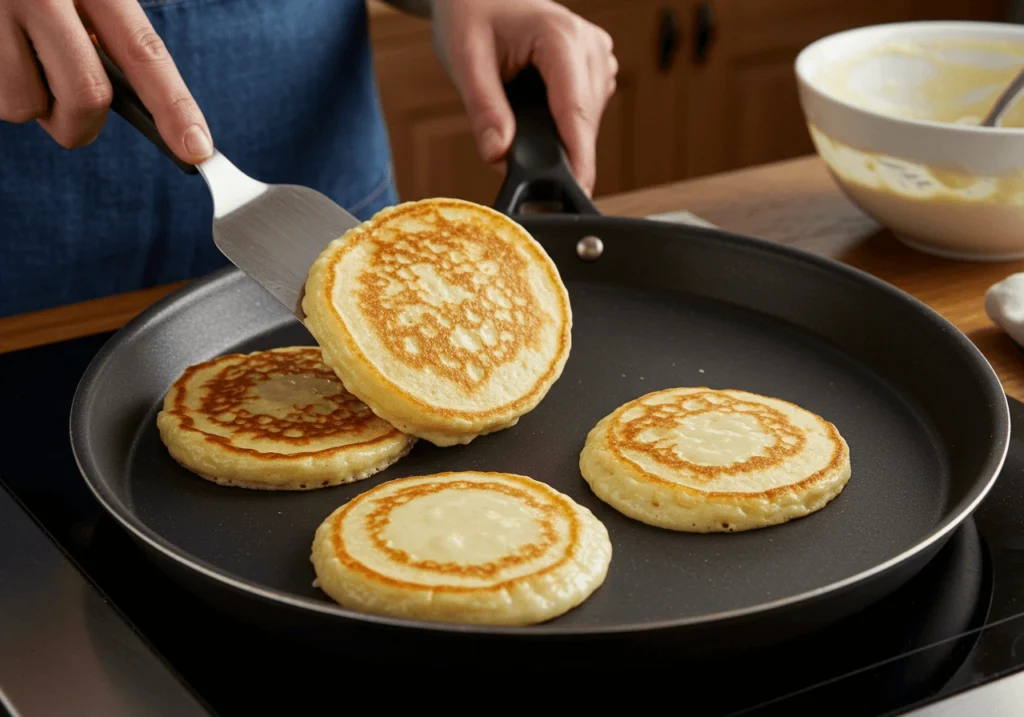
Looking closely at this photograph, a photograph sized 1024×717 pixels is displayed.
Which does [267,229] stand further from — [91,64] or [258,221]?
[91,64]

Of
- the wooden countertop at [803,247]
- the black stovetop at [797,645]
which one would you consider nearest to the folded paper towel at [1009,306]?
the wooden countertop at [803,247]

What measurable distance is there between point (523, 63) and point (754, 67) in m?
2.22

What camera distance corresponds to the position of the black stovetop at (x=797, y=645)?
0.83 metres

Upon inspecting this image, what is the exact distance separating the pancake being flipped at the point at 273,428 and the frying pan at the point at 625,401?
0.02 meters

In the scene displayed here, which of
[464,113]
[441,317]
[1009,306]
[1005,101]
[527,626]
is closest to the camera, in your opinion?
[527,626]

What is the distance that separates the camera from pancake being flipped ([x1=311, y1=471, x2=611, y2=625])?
Answer: 2.86ft

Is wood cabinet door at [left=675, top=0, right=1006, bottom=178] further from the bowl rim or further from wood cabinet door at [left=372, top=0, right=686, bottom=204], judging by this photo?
the bowl rim

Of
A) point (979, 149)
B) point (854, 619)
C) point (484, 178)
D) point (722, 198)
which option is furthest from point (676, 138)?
point (854, 619)

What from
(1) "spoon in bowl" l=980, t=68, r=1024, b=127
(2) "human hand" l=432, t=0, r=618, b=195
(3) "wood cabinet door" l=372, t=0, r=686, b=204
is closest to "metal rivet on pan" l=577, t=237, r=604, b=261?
(2) "human hand" l=432, t=0, r=618, b=195

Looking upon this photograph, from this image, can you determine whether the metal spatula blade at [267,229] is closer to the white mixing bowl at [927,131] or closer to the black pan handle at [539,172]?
the black pan handle at [539,172]

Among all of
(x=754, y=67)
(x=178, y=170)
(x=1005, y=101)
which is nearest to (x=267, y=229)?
(x=178, y=170)

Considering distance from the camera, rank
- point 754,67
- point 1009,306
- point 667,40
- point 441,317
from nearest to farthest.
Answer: point 441,317
point 1009,306
point 667,40
point 754,67

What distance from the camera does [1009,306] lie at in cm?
138

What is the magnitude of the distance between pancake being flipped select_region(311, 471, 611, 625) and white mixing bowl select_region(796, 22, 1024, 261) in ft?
2.61
